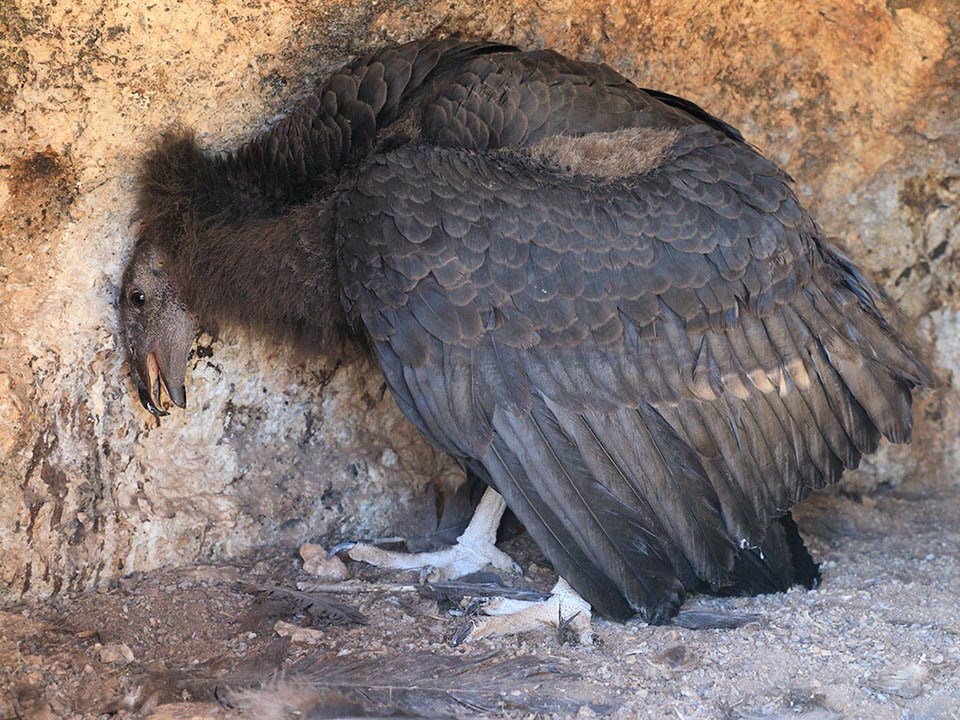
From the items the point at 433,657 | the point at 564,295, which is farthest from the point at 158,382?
the point at 564,295

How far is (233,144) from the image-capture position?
4625 millimetres

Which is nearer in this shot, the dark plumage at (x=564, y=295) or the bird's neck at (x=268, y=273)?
the dark plumage at (x=564, y=295)

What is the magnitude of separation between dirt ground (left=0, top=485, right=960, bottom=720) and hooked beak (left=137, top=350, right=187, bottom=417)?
0.69m

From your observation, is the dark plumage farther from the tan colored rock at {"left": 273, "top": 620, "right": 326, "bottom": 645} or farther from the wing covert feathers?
the tan colored rock at {"left": 273, "top": 620, "right": 326, "bottom": 645}

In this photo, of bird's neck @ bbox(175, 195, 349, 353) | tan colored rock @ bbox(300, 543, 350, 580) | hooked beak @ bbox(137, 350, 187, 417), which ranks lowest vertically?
tan colored rock @ bbox(300, 543, 350, 580)

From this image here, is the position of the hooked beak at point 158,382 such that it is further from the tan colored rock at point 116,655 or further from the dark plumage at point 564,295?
the tan colored rock at point 116,655

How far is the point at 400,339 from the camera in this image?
3.97m

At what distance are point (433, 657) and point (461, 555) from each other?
2.98 feet

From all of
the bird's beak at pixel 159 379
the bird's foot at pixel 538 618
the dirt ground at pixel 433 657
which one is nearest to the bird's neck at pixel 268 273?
the bird's beak at pixel 159 379

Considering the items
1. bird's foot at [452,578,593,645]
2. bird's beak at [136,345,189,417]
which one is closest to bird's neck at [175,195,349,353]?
bird's beak at [136,345,189,417]

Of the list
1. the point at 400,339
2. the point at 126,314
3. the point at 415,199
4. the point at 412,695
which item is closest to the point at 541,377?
the point at 400,339

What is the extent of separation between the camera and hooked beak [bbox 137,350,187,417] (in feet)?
14.4

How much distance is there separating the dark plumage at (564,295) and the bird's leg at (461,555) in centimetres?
78

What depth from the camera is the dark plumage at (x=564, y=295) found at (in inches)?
157
